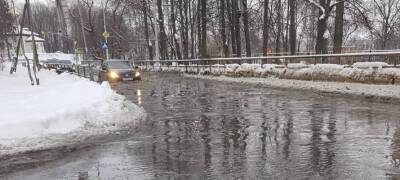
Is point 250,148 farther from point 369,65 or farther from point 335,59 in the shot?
point 335,59

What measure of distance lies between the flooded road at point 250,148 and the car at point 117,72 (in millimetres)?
16160

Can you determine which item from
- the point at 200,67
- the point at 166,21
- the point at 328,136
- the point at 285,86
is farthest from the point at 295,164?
the point at 166,21

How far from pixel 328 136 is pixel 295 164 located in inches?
96.0

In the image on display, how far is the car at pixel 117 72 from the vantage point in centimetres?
2866

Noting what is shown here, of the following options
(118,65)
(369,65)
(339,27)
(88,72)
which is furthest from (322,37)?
(88,72)

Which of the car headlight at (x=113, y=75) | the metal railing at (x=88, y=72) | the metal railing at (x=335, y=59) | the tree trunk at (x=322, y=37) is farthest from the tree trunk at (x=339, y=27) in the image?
the metal railing at (x=88, y=72)

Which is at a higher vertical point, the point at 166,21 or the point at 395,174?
the point at 166,21

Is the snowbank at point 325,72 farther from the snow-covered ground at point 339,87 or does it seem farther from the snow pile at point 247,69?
the snow-covered ground at point 339,87

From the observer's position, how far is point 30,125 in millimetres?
8727

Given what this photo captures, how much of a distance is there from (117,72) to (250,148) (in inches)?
871

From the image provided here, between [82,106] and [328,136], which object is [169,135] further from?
[328,136]

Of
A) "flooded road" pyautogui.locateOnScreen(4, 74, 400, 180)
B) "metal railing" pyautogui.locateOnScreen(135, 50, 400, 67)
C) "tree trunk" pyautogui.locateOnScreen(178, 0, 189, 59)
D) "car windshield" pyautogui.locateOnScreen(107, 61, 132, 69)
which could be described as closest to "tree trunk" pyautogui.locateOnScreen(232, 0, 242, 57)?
"metal railing" pyautogui.locateOnScreen(135, 50, 400, 67)

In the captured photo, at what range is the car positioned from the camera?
94.0 feet

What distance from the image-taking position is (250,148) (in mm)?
7645
